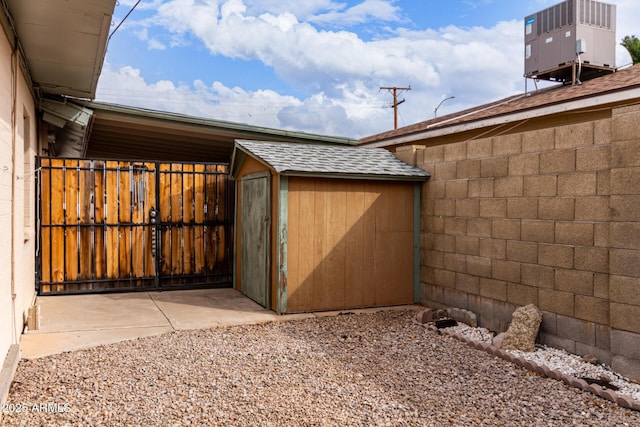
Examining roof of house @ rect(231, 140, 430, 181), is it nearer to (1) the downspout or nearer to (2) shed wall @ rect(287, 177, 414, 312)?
(2) shed wall @ rect(287, 177, 414, 312)

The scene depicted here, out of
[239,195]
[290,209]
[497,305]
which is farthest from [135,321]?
[497,305]

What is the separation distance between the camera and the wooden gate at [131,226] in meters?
7.54

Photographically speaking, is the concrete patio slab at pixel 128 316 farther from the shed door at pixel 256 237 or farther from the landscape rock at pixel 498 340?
the landscape rock at pixel 498 340

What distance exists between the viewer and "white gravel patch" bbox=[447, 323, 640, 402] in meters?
3.97

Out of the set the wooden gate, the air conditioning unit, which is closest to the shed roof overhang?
the wooden gate

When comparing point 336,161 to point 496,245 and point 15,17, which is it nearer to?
point 496,245

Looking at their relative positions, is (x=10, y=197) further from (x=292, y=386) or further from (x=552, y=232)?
(x=552, y=232)

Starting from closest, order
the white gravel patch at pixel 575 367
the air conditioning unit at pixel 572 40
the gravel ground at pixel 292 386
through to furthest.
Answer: the gravel ground at pixel 292 386
the white gravel patch at pixel 575 367
the air conditioning unit at pixel 572 40

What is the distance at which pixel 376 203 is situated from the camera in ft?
22.5

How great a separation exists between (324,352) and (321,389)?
97cm

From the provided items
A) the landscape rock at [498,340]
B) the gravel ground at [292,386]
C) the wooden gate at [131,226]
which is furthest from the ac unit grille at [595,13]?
the wooden gate at [131,226]

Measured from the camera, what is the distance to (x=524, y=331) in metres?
4.90

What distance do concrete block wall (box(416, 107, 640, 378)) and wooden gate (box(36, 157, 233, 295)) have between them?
378 cm

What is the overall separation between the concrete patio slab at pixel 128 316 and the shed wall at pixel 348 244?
9.3 inches
